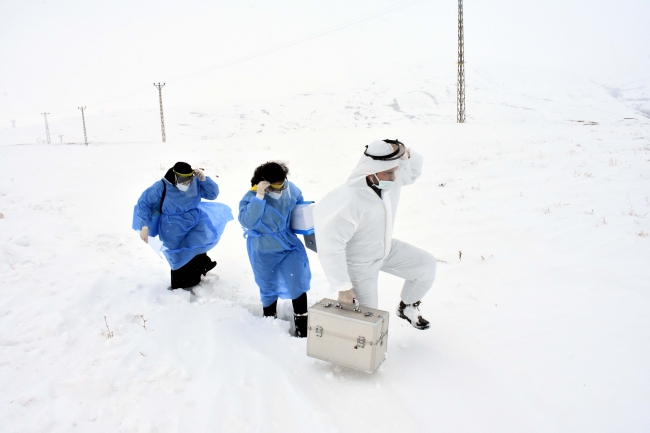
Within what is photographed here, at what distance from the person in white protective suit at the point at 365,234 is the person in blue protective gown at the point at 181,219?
6.76 ft

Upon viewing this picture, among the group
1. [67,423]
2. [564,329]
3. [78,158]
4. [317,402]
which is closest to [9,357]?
[67,423]

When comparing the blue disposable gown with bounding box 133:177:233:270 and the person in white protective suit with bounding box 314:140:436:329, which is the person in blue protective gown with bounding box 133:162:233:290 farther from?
the person in white protective suit with bounding box 314:140:436:329

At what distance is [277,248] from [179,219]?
5.17ft

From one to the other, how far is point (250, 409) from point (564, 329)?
2672 millimetres

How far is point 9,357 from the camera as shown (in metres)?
3.15

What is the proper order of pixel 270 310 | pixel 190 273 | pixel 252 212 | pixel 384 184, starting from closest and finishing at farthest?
pixel 384 184, pixel 252 212, pixel 270 310, pixel 190 273

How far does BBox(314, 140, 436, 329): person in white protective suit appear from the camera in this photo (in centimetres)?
308

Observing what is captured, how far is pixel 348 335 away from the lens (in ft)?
9.61

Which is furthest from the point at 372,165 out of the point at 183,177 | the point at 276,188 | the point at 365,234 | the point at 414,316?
the point at 183,177

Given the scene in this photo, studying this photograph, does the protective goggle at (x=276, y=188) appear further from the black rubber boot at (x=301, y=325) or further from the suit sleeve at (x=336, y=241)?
the black rubber boot at (x=301, y=325)

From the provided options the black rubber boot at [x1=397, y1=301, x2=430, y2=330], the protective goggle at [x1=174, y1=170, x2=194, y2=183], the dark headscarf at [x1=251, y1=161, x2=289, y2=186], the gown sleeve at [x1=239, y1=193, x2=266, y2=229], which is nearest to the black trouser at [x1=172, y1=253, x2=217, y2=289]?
the protective goggle at [x1=174, y1=170, x2=194, y2=183]

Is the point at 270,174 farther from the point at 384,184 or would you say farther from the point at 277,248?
the point at 384,184

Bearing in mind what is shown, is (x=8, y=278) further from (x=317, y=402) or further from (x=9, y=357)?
(x=317, y=402)

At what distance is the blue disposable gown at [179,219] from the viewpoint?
462 cm
